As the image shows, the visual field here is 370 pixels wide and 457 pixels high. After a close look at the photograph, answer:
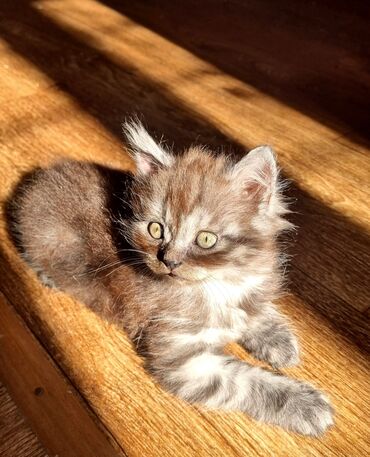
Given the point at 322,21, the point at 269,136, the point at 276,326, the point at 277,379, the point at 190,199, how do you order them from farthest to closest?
1. the point at 322,21
2. the point at 269,136
3. the point at 276,326
4. the point at 277,379
5. the point at 190,199

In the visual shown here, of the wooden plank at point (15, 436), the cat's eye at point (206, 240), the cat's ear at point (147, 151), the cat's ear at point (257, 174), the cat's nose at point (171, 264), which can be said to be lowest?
the wooden plank at point (15, 436)

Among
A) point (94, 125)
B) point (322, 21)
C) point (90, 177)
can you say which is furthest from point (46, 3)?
point (90, 177)

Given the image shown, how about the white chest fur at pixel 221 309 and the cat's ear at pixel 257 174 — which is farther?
the white chest fur at pixel 221 309

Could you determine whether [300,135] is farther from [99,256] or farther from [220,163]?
[99,256]

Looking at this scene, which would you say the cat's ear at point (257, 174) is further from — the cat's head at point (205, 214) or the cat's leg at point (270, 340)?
the cat's leg at point (270, 340)

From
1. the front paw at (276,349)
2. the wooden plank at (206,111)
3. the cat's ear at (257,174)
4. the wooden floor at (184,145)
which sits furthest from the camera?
the wooden plank at (206,111)

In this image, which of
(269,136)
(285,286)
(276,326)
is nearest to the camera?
(276,326)

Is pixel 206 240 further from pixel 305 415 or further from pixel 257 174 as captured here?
pixel 305 415

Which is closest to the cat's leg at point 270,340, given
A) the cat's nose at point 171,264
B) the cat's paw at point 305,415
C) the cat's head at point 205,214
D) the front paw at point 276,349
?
the front paw at point 276,349

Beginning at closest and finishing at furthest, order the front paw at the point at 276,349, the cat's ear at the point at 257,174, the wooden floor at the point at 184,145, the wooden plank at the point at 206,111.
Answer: the cat's ear at the point at 257,174, the wooden floor at the point at 184,145, the front paw at the point at 276,349, the wooden plank at the point at 206,111

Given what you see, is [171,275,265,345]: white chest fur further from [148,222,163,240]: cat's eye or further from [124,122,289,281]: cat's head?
[148,222,163,240]: cat's eye
